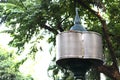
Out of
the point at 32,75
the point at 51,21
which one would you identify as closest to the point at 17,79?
the point at 32,75

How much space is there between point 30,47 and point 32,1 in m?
2.22

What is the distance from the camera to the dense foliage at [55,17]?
8217mm

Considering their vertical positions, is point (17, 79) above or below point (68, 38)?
below

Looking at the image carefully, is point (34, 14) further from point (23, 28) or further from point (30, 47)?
point (30, 47)

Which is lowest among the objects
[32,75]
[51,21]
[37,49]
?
[32,75]

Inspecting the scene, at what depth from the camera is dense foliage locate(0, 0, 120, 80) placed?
8.22m

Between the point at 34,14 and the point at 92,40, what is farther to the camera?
the point at 34,14

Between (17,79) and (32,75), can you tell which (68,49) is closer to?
(17,79)

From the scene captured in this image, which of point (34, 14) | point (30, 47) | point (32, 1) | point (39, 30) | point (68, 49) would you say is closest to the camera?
point (68, 49)

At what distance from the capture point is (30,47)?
36.4ft

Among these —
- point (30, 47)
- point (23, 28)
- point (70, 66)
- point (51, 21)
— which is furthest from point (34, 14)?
point (70, 66)

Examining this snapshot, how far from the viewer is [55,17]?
9273mm

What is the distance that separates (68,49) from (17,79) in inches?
899

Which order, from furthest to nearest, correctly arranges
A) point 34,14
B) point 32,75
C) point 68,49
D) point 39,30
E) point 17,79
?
point 32,75, point 17,79, point 39,30, point 34,14, point 68,49
